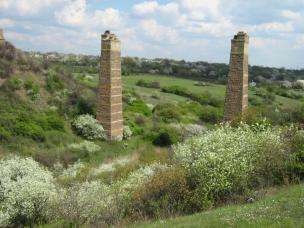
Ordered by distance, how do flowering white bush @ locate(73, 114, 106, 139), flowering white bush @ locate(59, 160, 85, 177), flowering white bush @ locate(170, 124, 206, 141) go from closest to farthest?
flowering white bush @ locate(59, 160, 85, 177), flowering white bush @ locate(73, 114, 106, 139), flowering white bush @ locate(170, 124, 206, 141)

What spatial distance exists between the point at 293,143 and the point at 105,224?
6.75 m

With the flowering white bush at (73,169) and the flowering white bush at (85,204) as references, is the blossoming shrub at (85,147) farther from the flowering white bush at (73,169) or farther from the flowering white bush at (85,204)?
the flowering white bush at (85,204)

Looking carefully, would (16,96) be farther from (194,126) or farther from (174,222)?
(174,222)

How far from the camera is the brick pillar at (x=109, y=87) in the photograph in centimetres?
2916

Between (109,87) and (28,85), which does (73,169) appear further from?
(28,85)

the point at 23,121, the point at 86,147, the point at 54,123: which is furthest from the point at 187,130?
the point at 23,121

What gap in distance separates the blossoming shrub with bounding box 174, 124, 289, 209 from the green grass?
8.89ft

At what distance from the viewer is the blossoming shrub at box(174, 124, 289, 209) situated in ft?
46.4

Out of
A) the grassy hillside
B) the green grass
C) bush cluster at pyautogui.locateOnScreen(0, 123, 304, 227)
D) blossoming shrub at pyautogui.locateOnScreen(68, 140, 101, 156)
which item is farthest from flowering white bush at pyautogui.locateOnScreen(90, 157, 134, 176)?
the green grass

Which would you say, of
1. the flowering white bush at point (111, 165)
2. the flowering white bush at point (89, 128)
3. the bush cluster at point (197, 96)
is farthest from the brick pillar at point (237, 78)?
the bush cluster at point (197, 96)

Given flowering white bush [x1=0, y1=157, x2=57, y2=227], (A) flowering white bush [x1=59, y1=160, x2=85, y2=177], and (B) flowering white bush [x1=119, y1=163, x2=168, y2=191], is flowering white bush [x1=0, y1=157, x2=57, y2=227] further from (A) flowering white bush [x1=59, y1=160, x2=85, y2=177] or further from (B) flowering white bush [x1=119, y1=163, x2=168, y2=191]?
(A) flowering white bush [x1=59, y1=160, x2=85, y2=177]

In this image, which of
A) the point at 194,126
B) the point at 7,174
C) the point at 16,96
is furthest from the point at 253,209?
the point at 194,126

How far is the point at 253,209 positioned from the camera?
10.4 meters

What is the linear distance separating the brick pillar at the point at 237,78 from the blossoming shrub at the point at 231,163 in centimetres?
1090
